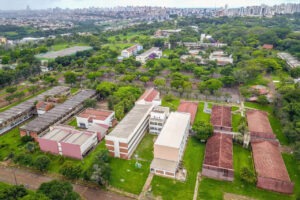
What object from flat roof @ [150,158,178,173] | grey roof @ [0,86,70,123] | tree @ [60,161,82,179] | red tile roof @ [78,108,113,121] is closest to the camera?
tree @ [60,161,82,179]

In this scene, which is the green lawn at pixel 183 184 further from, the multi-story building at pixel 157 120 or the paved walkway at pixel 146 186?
the multi-story building at pixel 157 120

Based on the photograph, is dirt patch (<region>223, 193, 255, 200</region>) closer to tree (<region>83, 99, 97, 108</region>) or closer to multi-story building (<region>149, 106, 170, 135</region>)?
multi-story building (<region>149, 106, 170, 135</region>)

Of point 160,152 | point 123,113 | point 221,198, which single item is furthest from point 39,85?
point 221,198

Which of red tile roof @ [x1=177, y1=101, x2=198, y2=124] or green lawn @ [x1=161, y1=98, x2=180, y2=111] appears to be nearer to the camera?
red tile roof @ [x1=177, y1=101, x2=198, y2=124]

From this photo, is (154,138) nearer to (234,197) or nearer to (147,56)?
(234,197)

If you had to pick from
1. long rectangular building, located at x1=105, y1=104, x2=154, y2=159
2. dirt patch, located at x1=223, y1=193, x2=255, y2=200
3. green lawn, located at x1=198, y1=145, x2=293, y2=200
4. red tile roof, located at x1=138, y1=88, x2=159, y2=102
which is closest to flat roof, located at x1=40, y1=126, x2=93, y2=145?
long rectangular building, located at x1=105, y1=104, x2=154, y2=159
